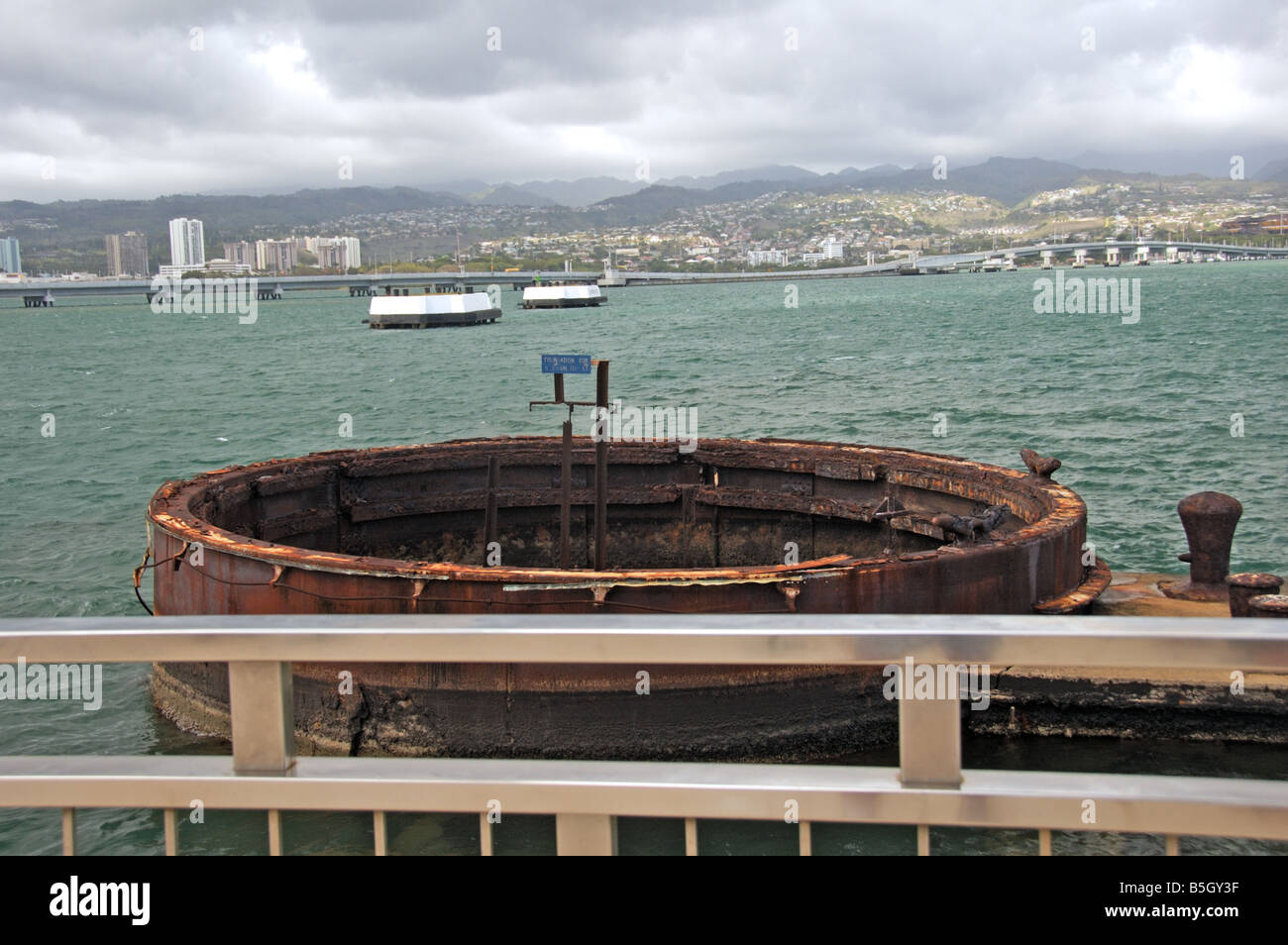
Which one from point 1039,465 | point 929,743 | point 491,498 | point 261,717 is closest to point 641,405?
point 491,498

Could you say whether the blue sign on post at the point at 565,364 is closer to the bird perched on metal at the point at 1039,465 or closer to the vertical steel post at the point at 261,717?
the bird perched on metal at the point at 1039,465

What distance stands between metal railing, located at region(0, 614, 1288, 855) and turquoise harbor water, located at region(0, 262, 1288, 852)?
6.19 metres

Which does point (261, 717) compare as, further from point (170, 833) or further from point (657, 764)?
point (657, 764)

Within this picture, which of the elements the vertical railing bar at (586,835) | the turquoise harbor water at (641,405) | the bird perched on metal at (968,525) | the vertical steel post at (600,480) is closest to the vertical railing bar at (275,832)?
the vertical railing bar at (586,835)

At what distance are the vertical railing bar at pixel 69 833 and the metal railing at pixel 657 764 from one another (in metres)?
0.01

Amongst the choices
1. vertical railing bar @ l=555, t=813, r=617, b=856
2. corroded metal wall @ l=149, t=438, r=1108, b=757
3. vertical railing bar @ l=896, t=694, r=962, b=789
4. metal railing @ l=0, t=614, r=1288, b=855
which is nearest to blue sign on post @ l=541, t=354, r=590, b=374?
corroded metal wall @ l=149, t=438, r=1108, b=757

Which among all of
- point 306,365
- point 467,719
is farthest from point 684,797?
point 306,365

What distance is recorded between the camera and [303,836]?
899 cm

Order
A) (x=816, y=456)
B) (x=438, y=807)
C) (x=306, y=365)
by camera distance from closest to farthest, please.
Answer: (x=438, y=807)
(x=816, y=456)
(x=306, y=365)

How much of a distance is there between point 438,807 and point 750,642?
0.85 metres

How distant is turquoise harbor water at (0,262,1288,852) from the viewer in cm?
1188

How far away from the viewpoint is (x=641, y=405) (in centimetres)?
4303

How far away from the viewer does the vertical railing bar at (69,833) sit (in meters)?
2.76

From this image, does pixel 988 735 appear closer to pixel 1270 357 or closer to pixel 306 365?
pixel 1270 357
